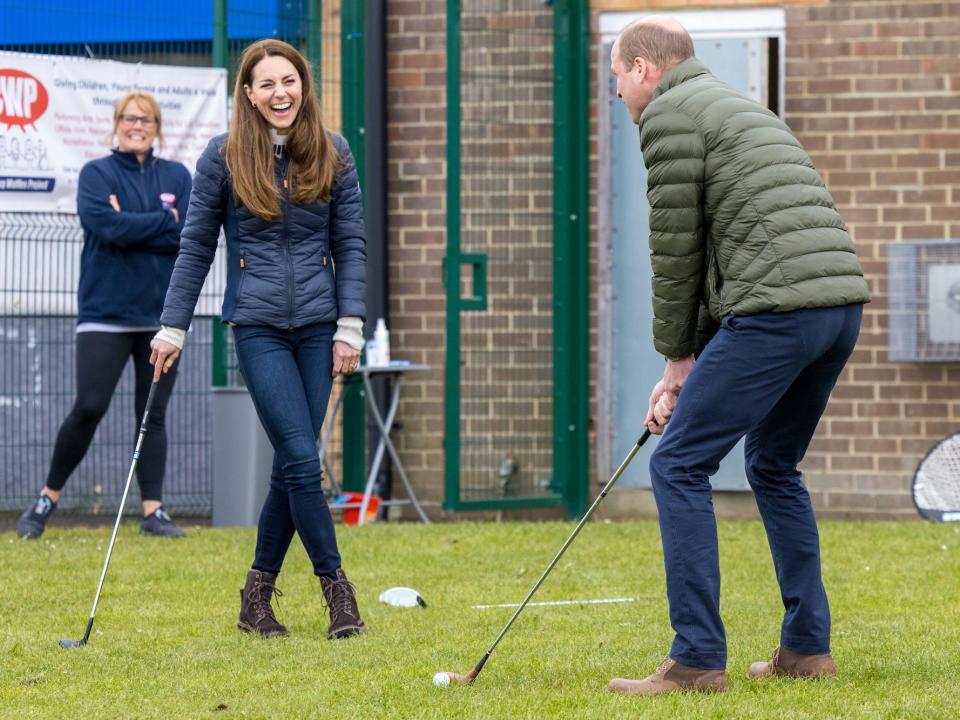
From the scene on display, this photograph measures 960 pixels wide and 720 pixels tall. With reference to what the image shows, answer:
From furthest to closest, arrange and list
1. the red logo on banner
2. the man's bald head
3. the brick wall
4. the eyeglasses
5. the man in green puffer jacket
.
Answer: the brick wall < the red logo on banner < the eyeglasses < the man's bald head < the man in green puffer jacket

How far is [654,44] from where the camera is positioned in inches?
176

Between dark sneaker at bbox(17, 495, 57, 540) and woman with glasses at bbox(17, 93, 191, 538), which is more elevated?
woman with glasses at bbox(17, 93, 191, 538)

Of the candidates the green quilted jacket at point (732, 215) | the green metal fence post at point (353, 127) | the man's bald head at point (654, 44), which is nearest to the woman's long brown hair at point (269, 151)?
the man's bald head at point (654, 44)

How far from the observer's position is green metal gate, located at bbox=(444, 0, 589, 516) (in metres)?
9.27

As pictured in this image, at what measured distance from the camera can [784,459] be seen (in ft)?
15.1

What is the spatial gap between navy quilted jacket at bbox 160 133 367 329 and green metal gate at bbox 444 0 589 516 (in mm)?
3654

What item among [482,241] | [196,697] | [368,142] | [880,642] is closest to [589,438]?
[482,241]

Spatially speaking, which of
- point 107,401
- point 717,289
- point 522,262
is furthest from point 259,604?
point 522,262

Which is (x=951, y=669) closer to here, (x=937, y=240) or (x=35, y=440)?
(x=937, y=240)

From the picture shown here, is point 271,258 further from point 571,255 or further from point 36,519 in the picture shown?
point 571,255

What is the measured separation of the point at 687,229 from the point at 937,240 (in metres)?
5.39

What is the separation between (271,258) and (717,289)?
5.54 feet

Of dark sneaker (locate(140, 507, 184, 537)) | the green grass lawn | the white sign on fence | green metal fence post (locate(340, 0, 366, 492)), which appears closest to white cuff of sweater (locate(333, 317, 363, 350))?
the green grass lawn

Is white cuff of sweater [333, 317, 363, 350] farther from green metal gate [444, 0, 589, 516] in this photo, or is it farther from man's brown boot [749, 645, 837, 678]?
green metal gate [444, 0, 589, 516]
